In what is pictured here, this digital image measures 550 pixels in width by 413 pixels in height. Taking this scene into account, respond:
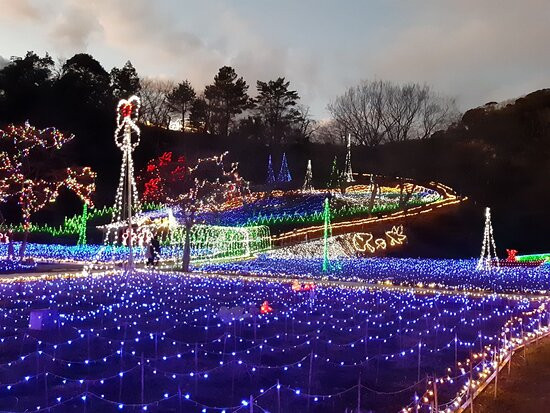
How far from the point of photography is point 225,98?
46031mm

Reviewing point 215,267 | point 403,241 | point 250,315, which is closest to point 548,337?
point 250,315

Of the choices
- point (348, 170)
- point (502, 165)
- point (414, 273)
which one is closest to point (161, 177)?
point (348, 170)

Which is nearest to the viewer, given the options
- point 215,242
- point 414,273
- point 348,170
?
point 414,273

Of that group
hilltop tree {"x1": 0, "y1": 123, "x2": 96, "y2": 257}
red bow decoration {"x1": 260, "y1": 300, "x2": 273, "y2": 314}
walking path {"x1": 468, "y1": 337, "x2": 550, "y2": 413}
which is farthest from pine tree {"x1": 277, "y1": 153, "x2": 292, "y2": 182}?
walking path {"x1": 468, "y1": 337, "x2": 550, "y2": 413}

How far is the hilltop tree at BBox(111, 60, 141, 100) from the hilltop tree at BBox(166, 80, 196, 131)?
3232mm

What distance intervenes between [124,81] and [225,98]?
303 inches

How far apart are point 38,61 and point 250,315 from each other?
1287 inches

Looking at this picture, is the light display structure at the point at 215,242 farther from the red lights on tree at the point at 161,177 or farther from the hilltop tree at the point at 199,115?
the hilltop tree at the point at 199,115

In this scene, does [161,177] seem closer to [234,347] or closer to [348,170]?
[348,170]

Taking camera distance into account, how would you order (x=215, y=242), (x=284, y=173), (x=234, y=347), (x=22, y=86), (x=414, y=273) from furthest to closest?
(x=284, y=173), (x=22, y=86), (x=215, y=242), (x=414, y=273), (x=234, y=347)

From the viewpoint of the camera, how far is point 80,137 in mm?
36375

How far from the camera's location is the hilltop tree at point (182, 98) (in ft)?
151

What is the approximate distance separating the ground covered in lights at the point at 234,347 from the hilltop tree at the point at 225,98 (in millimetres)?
33319

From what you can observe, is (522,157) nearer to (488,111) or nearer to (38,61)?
(488,111)
